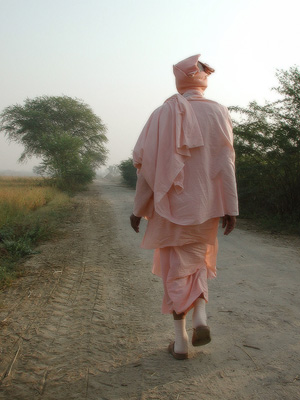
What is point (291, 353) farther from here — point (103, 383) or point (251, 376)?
point (103, 383)

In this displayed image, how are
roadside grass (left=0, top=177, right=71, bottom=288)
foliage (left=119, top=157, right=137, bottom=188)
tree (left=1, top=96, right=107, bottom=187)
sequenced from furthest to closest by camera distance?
tree (left=1, top=96, right=107, bottom=187) < foliage (left=119, top=157, right=137, bottom=188) < roadside grass (left=0, top=177, right=71, bottom=288)

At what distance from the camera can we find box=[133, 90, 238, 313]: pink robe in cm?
260

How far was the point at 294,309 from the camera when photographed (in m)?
3.38

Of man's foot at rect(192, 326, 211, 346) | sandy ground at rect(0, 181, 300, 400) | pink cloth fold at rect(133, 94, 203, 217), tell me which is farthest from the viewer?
pink cloth fold at rect(133, 94, 203, 217)

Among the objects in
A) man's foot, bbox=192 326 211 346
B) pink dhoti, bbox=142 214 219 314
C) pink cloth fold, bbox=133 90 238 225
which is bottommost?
man's foot, bbox=192 326 211 346

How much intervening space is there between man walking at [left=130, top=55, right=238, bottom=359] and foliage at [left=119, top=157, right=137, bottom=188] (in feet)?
81.2

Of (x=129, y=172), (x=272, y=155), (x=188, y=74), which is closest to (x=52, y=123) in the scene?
(x=129, y=172)

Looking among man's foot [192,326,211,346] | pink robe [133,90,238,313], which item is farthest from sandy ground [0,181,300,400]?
pink robe [133,90,238,313]

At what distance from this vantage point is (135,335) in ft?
9.59

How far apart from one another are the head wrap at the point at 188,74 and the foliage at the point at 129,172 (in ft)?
80.7

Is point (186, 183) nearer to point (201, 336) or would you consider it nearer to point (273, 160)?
point (201, 336)

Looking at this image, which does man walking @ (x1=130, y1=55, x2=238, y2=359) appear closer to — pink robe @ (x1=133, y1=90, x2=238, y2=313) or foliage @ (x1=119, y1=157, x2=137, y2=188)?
pink robe @ (x1=133, y1=90, x2=238, y2=313)

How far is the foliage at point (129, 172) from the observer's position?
28.0m

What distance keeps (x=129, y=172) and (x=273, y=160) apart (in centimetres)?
2143
